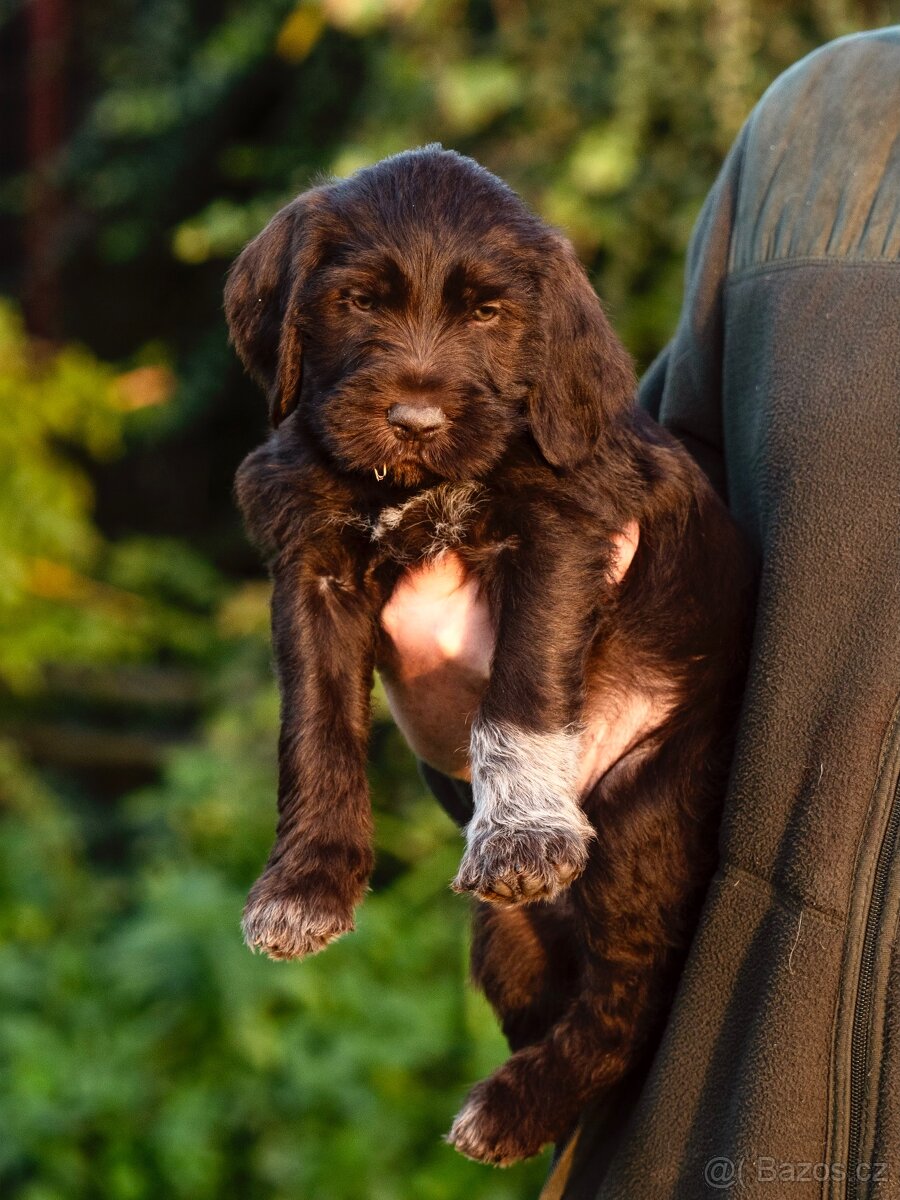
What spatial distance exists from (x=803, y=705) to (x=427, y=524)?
2.33 feet

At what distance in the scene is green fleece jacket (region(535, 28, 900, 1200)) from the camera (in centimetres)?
191

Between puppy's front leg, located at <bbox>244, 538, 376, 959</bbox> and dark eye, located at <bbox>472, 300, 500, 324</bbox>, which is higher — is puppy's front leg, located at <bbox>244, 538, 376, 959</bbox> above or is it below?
below

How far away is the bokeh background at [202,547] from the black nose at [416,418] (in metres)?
3.02

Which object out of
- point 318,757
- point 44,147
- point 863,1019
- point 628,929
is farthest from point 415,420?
point 44,147

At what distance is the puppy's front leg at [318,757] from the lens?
7.57 feet

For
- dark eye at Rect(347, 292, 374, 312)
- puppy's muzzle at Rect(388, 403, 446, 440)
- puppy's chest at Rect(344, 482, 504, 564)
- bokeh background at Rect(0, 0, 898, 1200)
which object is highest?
dark eye at Rect(347, 292, 374, 312)

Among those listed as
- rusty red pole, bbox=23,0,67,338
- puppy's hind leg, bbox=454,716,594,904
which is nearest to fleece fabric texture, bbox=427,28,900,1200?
puppy's hind leg, bbox=454,716,594,904

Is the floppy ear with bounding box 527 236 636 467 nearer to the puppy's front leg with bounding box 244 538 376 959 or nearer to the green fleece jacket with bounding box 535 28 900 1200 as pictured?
the green fleece jacket with bounding box 535 28 900 1200

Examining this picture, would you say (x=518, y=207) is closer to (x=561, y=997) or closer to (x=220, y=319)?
(x=561, y=997)

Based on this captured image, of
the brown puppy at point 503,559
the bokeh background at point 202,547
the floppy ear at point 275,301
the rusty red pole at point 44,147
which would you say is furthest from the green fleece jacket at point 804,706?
the rusty red pole at point 44,147

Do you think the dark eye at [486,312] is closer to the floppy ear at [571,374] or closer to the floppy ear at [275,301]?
the floppy ear at [571,374]

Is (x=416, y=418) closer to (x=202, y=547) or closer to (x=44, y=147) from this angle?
(x=202, y=547)

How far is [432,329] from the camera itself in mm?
2297

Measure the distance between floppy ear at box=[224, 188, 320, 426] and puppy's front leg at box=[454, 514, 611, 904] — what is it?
0.48m
